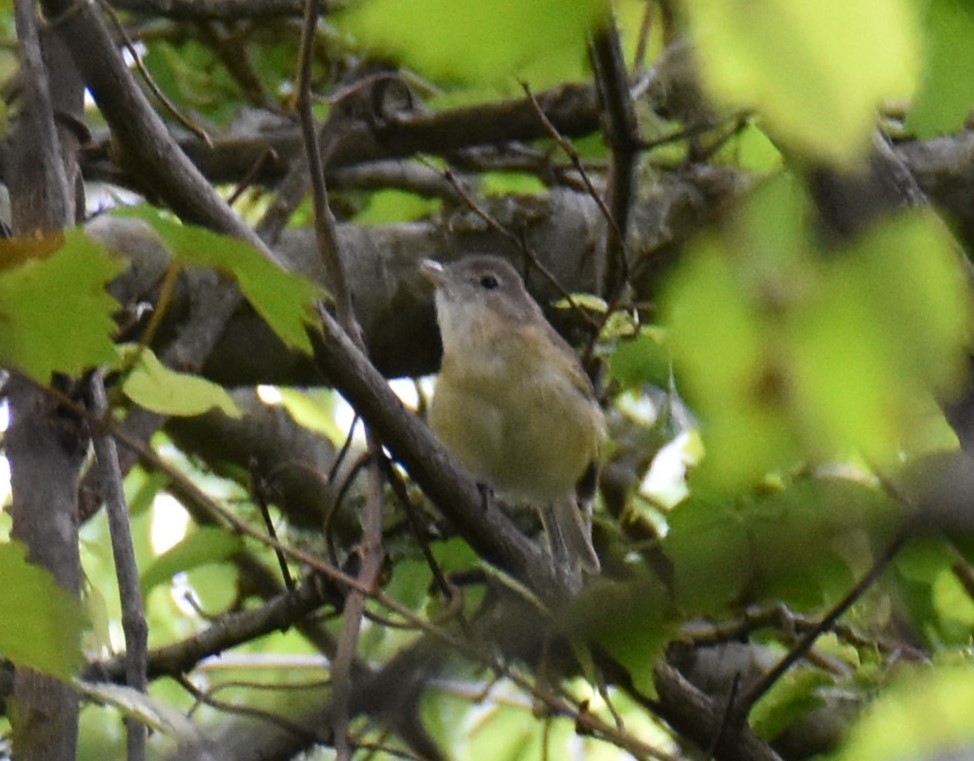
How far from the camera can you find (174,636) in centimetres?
362

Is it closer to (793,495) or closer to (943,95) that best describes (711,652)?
(793,495)

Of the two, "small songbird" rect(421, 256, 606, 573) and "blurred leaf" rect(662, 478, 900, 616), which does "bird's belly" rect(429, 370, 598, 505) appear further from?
"blurred leaf" rect(662, 478, 900, 616)

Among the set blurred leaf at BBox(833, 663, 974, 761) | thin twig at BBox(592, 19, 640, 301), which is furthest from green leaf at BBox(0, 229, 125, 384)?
thin twig at BBox(592, 19, 640, 301)

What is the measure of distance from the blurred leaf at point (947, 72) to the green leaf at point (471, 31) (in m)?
0.22

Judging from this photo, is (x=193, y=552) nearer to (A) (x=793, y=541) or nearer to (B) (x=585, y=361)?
(B) (x=585, y=361)

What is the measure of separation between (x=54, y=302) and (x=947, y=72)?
61 cm

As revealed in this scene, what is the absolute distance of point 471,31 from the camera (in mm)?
631

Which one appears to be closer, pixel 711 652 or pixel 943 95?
pixel 943 95

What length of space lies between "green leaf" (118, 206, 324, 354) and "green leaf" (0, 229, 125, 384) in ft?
0.15

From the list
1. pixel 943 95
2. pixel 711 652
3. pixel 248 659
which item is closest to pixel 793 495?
pixel 943 95

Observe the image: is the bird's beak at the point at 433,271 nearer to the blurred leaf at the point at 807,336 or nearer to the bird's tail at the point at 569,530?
the bird's tail at the point at 569,530

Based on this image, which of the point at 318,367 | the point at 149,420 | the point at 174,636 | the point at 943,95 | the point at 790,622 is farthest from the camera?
the point at 174,636

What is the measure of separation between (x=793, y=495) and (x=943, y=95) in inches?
11.8

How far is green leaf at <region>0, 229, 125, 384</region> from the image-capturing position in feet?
3.11
